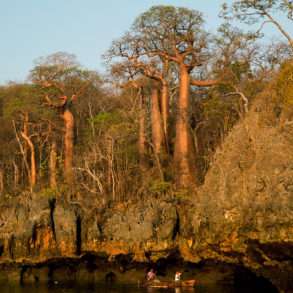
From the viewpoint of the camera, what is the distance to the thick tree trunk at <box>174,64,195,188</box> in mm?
26781

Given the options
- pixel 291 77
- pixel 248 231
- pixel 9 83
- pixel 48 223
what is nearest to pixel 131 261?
pixel 48 223

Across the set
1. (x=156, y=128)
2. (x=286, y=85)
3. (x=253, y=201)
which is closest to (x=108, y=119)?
(x=156, y=128)

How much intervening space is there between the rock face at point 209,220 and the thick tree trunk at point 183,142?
303 centimetres

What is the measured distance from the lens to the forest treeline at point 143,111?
27812 millimetres

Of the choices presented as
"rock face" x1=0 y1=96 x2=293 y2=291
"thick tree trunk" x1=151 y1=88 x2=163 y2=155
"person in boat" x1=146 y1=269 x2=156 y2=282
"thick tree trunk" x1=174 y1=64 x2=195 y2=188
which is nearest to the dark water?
"person in boat" x1=146 y1=269 x2=156 y2=282

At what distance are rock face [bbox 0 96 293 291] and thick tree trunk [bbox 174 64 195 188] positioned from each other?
303cm

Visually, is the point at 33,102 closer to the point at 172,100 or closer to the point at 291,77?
the point at 172,100

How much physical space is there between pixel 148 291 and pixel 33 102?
1562 cm

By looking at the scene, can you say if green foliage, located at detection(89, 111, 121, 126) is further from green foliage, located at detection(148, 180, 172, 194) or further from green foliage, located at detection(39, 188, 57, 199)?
green foliage, located at detection(148, 180, 172, 194)

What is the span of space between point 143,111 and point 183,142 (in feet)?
13.7

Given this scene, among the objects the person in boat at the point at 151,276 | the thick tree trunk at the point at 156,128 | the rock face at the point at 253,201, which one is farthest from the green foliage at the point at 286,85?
the thick tree trunk at the point at 156,128

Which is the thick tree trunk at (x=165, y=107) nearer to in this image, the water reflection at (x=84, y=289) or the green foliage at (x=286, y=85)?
the water reflection at (x=84, y=289)

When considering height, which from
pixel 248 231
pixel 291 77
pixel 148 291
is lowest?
pixel 148 291

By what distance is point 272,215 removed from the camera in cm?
1716
